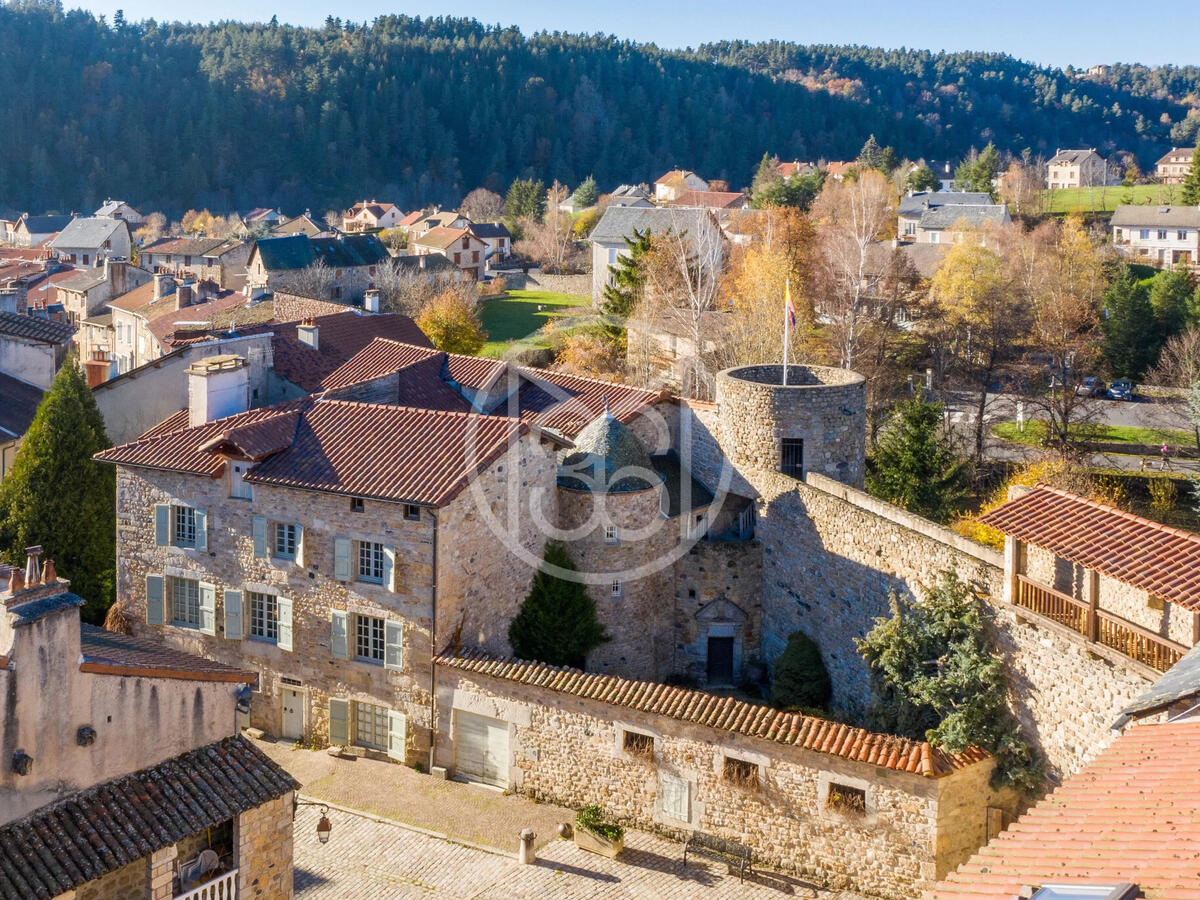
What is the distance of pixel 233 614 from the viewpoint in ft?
99.8

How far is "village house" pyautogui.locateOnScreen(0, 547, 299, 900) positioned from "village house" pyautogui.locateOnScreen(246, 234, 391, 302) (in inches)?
2322

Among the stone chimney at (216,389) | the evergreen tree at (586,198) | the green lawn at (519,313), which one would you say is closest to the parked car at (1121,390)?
the green lawn at (519,313)

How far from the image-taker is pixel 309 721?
30.1 metres

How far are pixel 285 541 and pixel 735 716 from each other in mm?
11336

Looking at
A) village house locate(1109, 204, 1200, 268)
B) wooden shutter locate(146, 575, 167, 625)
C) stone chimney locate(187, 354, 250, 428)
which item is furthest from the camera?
village house locate(1109, 204, 1200, 268)

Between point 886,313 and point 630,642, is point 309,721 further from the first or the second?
point 886,313

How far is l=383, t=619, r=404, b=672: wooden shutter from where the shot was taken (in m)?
28.7

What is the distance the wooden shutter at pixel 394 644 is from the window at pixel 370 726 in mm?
1247

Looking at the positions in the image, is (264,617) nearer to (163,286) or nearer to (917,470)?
(917,470)

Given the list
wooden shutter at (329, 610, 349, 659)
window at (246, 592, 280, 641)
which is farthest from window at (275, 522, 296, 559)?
wooden shutter at (329, 610, 349, 659)

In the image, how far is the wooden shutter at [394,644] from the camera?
28.7 meters

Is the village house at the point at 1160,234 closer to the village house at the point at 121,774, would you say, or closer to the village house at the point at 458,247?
the village house at the point at 458,247

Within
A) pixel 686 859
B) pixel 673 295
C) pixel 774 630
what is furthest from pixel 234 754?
pixel 673 295

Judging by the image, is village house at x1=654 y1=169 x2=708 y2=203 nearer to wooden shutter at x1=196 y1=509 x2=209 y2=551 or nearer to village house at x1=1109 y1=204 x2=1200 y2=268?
village house at x1=1109 y1=204 x2=1200 y2=268
